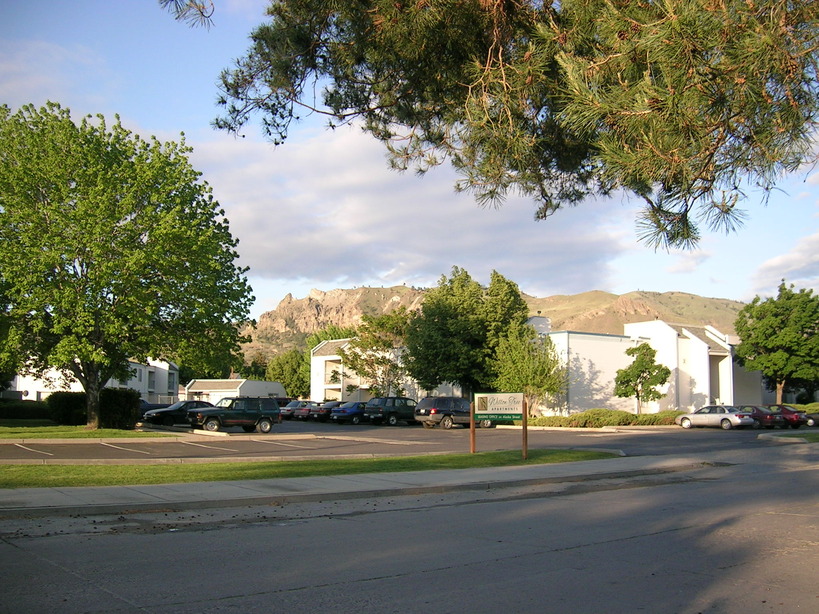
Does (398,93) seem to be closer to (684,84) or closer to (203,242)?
(684,84)

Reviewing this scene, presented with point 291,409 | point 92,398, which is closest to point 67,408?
point 92,398

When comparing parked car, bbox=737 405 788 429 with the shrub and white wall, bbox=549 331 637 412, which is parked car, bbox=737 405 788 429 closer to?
the shrub

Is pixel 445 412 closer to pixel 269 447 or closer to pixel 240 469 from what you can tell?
pixel 269 447

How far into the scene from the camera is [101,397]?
32.5m

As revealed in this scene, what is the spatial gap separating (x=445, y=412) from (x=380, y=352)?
1662 centimetres

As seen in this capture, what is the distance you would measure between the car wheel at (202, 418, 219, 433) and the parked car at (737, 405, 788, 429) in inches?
1121

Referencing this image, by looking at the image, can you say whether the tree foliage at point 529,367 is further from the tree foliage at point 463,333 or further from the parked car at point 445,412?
the parked car at point 445,412

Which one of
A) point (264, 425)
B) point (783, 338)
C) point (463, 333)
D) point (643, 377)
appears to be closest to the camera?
point (264, 425)

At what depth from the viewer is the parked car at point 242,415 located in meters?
31.6

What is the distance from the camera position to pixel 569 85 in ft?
24.1

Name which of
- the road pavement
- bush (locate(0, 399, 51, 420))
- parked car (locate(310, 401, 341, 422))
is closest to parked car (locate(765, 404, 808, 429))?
parked car (locate(310, 401, 341, 422))

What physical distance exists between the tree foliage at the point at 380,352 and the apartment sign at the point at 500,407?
108 ft

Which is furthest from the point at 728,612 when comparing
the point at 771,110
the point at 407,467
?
the point at 407,467

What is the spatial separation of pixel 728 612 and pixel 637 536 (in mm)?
3468
